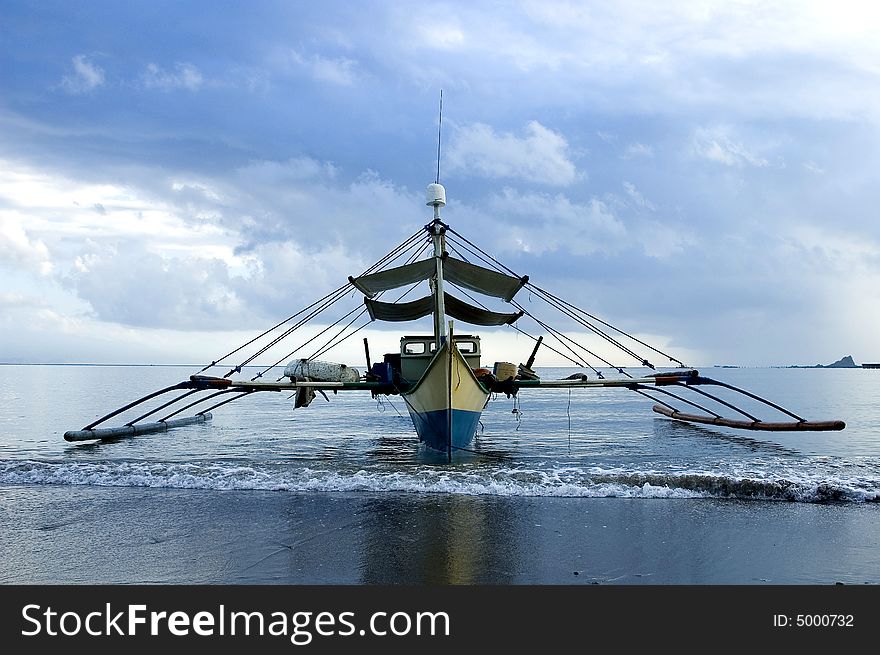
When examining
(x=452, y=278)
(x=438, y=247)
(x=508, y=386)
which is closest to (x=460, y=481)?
(x=508, y=386)

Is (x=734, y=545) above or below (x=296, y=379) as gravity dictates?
below

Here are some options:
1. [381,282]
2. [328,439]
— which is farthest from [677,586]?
[328,439]

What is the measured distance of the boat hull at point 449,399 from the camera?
16.0 metres

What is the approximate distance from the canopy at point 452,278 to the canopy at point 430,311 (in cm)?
171

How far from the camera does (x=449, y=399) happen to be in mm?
16188

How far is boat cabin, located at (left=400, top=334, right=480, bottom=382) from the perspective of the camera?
20.6 m

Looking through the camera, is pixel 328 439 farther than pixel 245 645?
Yes

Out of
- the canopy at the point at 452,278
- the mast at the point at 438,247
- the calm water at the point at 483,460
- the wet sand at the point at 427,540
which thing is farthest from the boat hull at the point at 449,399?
the wet sand at the point at 427,540

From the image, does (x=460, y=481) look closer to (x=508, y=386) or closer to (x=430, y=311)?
(x=508, y=386)

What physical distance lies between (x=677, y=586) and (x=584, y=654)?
6.91ft

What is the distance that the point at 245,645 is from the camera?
5016mm

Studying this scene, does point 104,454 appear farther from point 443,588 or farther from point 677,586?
point 677,586

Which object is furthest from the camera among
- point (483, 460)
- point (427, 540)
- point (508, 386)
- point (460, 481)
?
point (508, 386)

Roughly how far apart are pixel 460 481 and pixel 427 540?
15.7ft
